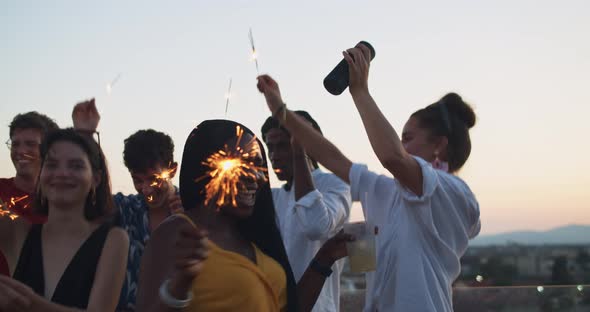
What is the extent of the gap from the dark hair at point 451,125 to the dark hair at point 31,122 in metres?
→ 2.57

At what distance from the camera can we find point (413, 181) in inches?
145

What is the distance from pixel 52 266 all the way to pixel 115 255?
30cm

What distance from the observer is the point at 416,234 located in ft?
12.5

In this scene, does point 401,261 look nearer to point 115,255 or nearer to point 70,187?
point 115,255

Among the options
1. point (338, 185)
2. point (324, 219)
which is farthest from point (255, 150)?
point (338, 185)

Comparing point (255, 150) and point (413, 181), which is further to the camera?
point (413, 181)

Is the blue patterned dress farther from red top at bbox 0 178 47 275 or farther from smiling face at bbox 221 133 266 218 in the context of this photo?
smiling face at bbox 221 133 266 218

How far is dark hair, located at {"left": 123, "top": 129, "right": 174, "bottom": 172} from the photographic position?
492cm

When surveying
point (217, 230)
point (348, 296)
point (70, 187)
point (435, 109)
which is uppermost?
point (435, 109)

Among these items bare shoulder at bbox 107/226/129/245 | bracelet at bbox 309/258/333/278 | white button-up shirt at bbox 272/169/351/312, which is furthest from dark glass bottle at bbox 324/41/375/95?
white button-up shirt at bbox 272/169/351/312

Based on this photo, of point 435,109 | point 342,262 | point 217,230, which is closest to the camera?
point 217,230

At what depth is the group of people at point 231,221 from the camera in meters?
3.03

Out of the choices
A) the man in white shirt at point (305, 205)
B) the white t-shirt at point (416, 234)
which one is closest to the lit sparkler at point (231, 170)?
the white t-shirt at point (416, 234)

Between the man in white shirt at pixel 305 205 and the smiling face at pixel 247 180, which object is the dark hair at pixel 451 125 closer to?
the man in white shirt at pixel 305 205
